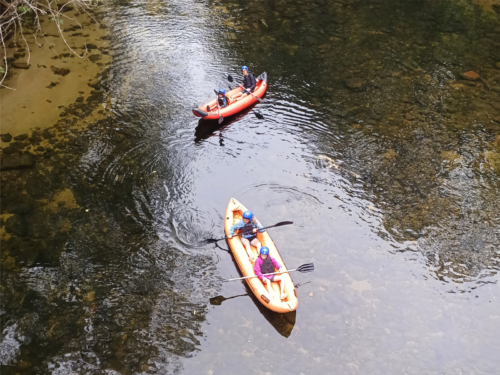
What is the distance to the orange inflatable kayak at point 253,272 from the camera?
724cm

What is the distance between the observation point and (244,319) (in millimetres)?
7395

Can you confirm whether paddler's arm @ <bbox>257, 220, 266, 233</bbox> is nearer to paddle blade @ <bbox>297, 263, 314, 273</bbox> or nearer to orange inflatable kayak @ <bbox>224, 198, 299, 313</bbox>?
orange inflatable kayak @ <bbox>224, 198, 299, 313</bbox>

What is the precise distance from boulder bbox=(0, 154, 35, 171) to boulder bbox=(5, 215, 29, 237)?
1757 mm

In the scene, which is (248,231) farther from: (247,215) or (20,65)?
(20,65)

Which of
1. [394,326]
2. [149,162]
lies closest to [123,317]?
[149,162]

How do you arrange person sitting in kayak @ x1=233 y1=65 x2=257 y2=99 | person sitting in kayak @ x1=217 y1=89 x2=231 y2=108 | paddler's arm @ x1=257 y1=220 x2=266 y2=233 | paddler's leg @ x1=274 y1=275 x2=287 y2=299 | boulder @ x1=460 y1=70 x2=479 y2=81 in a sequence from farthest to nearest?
boulder @ x1=460 y1=70 x2=479 y2=81 < person sitting in kayak @ x1=233 y1=65 x2=257 y2=99 < person sitting in kayak @ x1=217 y1=89 x2=231 y2=108 < paddler's arm @ x1=257 y1=220 x2=266 y2=233 < paddler's leg @ x1=274 y1=275 x2=287 y2=299

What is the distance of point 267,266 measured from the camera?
7.77m

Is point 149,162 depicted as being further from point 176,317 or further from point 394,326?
point 394,326

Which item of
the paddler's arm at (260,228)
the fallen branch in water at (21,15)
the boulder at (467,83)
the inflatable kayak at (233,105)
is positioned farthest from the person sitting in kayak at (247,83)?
the boulder at (467,83)

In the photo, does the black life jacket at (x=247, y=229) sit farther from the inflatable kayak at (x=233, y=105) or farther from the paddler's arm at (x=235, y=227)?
the inflatable kayak at (x=233, y=105)

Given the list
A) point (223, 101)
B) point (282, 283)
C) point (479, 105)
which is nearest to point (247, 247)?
point (282, 283)

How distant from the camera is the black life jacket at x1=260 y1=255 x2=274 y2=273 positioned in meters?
7.74

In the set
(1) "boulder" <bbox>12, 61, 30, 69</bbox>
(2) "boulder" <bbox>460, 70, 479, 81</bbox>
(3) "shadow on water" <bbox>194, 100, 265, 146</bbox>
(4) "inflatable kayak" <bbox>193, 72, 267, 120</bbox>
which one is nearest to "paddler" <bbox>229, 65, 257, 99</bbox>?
(4) "inflatable kayak" <bbox>193, 72, 267, 120</bbox>

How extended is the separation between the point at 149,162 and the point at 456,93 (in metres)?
10.7
